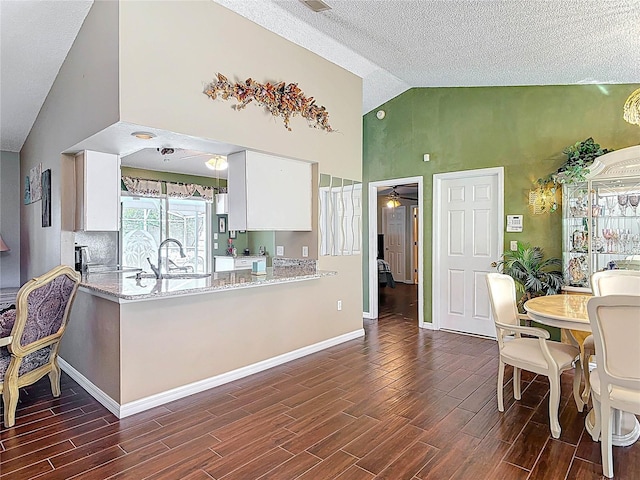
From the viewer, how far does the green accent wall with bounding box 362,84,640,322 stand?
4184mm

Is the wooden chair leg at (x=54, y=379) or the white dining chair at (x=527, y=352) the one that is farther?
the wooden chair leg at (x=54, y=379)

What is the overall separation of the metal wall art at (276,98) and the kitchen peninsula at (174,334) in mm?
1659

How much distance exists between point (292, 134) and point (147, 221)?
4160mm

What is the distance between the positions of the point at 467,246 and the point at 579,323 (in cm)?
278

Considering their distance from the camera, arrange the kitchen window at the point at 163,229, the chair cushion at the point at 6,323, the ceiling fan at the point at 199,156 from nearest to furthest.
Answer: the chair cushion at the point at 6,323, the ceiling fan at the point at 199,156, the kitchen window at the point at 163,229

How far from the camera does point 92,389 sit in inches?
126

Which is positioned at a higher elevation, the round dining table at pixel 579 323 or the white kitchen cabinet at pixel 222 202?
the white kitchen cabinet at pixel 222 202

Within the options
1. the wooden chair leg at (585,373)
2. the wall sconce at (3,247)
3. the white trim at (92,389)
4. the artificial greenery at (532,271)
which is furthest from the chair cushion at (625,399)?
the wall sconce at (3,247)

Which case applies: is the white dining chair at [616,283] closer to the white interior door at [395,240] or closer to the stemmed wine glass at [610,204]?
the stemmed wine glass at [610,204]

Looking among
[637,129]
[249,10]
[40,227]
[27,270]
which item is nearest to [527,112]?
[637,129]

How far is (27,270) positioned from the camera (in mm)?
5117

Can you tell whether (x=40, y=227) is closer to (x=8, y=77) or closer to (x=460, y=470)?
(x=8, y=77)

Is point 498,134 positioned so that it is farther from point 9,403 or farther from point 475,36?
point 9,403

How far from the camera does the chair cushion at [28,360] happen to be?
9.14ft
